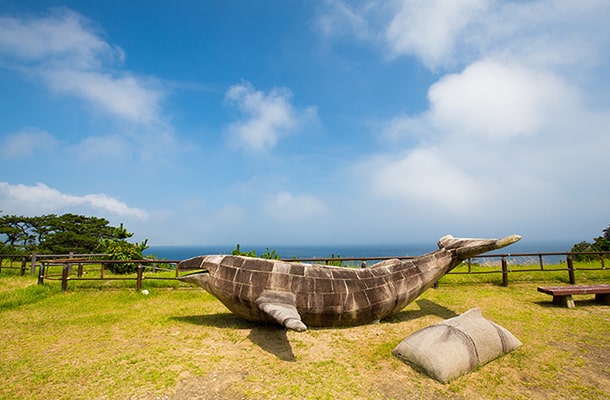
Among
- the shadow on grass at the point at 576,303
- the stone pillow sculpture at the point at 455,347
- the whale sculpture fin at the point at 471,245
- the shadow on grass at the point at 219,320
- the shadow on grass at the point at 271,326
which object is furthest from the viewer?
the shadow on grass at the point at 576,303

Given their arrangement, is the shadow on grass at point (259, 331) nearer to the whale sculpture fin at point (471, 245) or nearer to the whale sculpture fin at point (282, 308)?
the whale sculpture fin at point (282, 308)

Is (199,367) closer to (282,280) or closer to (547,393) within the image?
(282,280)

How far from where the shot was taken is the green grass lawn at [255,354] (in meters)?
5.04

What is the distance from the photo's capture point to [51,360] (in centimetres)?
623

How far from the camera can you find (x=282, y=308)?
6609mm

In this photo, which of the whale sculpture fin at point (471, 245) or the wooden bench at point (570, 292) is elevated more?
the whale sculpture fin at point (471, 245)

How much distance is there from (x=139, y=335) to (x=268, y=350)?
3.34 meters

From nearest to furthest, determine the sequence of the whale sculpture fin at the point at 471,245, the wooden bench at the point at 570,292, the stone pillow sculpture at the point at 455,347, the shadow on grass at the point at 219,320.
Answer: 1. the stone pillow sculpture at the point at 455,347
2. the whale sculpture fin at the point at 471,245
3. the shadow on grass at the point at 219,320
4. the wooden bench at the point at 570,292

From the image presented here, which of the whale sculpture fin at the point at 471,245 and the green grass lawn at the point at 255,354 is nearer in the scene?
the green grass lawn at the point at 255,354

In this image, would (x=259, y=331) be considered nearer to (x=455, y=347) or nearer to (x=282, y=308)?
(x=282, y=308)

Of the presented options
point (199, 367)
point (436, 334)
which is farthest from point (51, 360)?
point (436, 334)

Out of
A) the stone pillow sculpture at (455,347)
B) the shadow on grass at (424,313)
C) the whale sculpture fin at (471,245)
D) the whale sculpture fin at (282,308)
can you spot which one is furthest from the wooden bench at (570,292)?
the whale sculpture fin at (282,308)

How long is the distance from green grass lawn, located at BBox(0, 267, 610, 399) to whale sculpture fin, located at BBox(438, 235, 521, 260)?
1.98 m

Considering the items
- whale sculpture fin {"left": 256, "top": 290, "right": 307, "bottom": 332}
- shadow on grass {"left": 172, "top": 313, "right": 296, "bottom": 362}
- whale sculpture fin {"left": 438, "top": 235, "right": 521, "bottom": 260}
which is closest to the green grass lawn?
shadow on grass {"left": 172, "top": 313, "right": 296, "bottom": 362}
